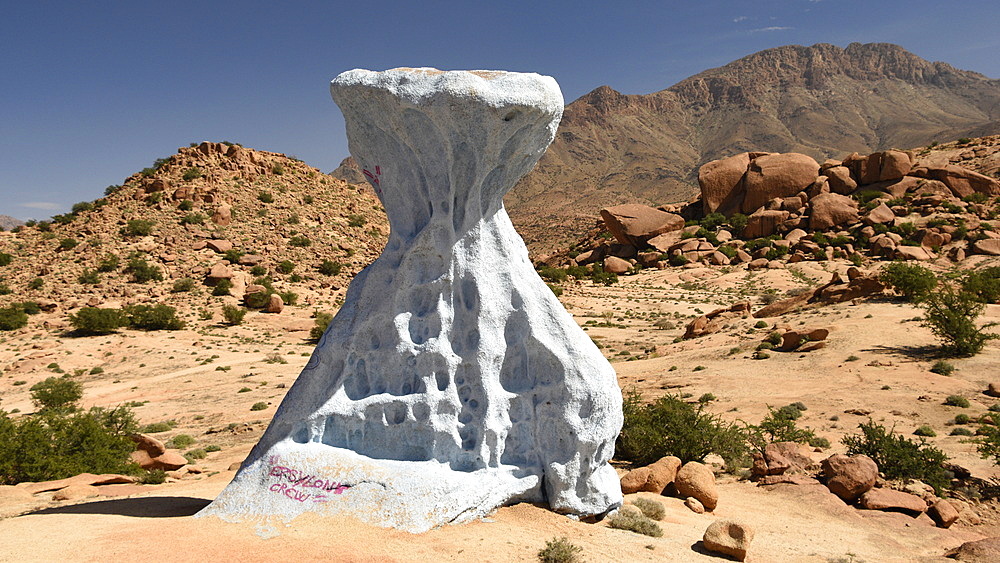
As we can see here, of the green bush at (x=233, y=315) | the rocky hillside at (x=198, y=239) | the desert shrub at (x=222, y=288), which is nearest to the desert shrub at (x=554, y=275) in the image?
the rocky hillside at (x=198, y=239)

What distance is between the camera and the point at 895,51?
615ft

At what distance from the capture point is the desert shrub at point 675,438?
9594mm

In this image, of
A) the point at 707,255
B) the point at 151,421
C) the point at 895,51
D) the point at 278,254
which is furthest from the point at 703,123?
the point at 151,421

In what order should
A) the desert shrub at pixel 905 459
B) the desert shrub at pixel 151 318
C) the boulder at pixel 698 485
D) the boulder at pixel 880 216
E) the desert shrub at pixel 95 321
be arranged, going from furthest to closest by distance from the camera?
the boulder at pixel 880 216
the desert shrub at pixel 151 318
the desert shrub at pixel 95 321
the desert shrub at pixel 905 459
the boulder at pixel 698 485

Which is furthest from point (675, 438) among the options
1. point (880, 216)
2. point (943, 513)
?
point (880, 216)

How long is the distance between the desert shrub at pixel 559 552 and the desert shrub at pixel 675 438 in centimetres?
498

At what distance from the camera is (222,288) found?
30781mm

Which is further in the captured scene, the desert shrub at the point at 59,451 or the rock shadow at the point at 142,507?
the desert shrub at the point at 59,451

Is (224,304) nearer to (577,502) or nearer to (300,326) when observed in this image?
(300,326)

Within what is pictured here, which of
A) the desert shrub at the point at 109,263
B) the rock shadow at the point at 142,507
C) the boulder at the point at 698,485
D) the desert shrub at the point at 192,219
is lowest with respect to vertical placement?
the boulder at the point at 698,485

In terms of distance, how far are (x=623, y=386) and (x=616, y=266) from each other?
24619mm

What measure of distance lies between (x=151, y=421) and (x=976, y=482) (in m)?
16.9

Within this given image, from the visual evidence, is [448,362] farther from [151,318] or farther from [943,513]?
[151,318]

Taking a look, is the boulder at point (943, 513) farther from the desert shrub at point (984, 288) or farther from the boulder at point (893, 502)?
the desert shrub at point (984, 288)
